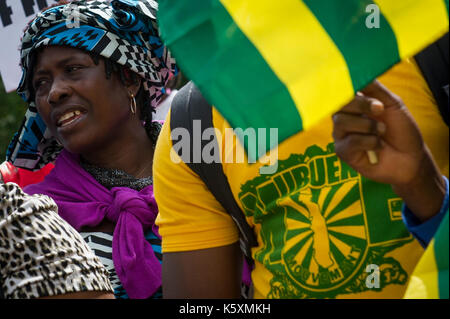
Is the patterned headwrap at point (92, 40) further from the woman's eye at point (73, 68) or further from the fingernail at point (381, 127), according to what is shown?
the fingernail at point (381, 127)

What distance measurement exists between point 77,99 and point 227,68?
214 cm

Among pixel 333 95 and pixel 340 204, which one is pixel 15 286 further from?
pixel 333 95

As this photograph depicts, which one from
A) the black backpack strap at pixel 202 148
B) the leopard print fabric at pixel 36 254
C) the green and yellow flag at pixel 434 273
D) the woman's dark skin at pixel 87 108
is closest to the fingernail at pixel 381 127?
the green and yellow flag at pixel 434 273

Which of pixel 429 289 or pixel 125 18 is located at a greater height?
pixel 125 18

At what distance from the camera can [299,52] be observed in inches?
63.7

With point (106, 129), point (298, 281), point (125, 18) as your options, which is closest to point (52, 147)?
point (106, 129)

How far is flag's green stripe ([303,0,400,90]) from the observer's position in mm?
A: 1632

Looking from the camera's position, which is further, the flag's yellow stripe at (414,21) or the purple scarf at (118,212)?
the purple scarf at (118,212)

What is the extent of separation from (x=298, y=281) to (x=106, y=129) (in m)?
1.77

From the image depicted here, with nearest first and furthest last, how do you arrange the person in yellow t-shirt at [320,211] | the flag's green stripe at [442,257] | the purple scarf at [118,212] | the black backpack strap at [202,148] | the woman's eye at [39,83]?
the flag's green stripe at [442,257]
the person in yellow t-shirt at [320,211]
the black backpack strap at [202,148]
the purple scarf at [118,212]
the woman's eye at [39,83]

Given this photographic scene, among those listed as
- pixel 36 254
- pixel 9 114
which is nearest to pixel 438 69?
pixel 36 254

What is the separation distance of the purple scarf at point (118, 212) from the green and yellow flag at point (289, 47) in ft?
5.45

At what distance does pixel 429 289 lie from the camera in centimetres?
158

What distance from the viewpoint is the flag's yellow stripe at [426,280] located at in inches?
62.0
